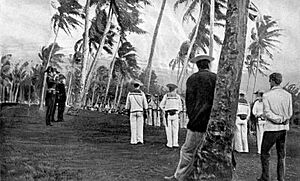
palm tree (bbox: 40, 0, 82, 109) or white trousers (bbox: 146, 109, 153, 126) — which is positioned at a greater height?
palm tree (bbox: 40, 0, 82, 109)

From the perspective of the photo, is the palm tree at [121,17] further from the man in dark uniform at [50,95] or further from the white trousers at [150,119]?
the white trousers at [150,119]

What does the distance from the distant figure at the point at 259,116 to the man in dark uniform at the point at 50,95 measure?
1.78 m

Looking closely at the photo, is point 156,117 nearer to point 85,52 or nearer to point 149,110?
point 149,110

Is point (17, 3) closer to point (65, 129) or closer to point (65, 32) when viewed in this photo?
point (65, 32)

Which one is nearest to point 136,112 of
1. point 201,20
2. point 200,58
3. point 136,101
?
point 136,101

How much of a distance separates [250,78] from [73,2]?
1739 mm

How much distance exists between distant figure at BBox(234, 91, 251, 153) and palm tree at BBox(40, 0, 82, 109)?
1624 mm

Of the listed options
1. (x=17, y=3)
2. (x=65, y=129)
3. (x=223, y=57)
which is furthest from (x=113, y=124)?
(x=17, y=3)

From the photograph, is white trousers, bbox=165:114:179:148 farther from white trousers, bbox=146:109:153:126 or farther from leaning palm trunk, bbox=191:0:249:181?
leaning palm trunk, bbox=191:0:249:181

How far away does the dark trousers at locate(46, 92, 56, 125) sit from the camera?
4379mm

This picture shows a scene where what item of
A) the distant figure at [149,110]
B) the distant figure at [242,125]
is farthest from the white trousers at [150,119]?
the distant figure at [242,125]

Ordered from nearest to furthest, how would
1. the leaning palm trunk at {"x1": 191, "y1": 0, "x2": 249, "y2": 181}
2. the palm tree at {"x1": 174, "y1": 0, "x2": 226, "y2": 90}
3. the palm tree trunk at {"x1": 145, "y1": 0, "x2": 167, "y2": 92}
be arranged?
the leaning palm trunk at {"x1": 191, "y1": 0, "x2": 249, "y2": 181} → the palm tree at {"x1": 174, "y1": 0, "x2": 226, "y2": 90} → the palm tree trunk at {"x1": 145, "y1": 0, "x2": 167, "y2": 92}

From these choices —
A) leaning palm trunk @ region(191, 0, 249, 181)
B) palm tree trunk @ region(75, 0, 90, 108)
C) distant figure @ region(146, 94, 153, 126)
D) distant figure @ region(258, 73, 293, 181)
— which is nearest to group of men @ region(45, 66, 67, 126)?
palm tree trunk @ region(75, 0, 90, 108)

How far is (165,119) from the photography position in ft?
13.8
